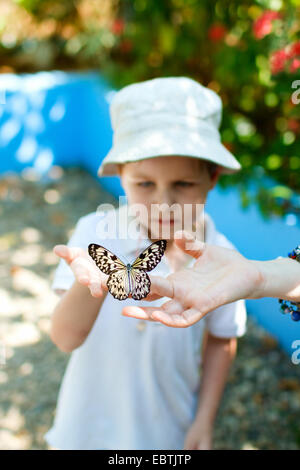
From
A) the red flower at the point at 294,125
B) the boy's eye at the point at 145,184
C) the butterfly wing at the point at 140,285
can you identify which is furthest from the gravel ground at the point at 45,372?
the butterfly wing at the point at 140,285

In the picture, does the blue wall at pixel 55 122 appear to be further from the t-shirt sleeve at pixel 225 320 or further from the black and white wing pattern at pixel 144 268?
the black and white wing pattern at pixel 144 268

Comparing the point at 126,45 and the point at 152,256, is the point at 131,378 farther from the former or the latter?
the point at 126,45

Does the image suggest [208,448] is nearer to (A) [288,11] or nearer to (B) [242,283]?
(B) [242,283]

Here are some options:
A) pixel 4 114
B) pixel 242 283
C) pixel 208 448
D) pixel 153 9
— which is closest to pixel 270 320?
pixel 208 448

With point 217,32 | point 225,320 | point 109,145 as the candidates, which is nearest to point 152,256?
point 225,320

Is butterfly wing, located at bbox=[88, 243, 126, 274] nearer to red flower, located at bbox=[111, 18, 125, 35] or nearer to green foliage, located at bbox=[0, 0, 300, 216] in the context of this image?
green foliage, located at bbox=[0, 0, 300, 216]

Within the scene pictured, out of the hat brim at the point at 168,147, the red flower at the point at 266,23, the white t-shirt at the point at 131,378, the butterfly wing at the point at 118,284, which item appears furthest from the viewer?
the red flower at the point at 266,23
